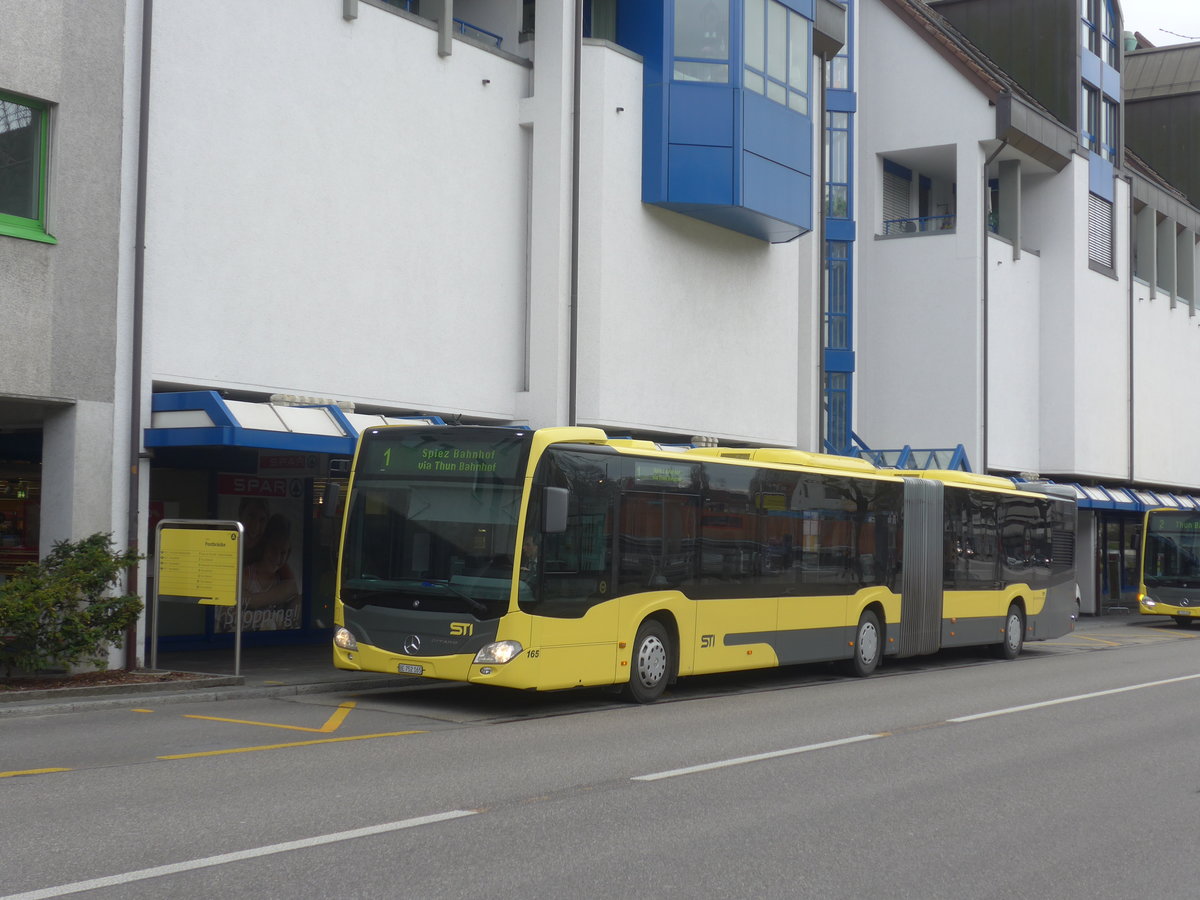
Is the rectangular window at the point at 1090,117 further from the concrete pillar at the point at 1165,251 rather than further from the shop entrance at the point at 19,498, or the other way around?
the shop entrance at the point at 19,498

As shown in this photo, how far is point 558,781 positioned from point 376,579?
490cm

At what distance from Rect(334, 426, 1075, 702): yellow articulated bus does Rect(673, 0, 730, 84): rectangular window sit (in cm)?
746

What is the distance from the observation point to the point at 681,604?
15.4 metres

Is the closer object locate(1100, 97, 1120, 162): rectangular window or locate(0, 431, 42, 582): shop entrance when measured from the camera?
locate(0, 431, 42, 582): shop entrance

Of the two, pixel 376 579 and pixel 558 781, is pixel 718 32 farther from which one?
pixel 558 781

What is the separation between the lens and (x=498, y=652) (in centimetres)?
1320

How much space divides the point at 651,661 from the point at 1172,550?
22.9 m

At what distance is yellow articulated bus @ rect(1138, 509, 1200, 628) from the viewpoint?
3347cm

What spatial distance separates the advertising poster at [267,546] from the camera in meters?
19.7

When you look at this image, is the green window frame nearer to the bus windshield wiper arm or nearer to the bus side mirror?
the bus windshield wiper arm

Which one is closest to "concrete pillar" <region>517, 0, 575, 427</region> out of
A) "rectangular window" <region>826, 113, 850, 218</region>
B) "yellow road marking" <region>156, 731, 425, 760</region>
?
"yellow road marking" <region>156, 731, 425, 760</region>

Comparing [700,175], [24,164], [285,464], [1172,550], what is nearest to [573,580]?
[285,464]

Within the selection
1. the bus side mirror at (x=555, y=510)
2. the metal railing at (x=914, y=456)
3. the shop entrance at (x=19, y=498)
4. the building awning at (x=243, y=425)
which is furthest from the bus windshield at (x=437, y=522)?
the metal railing at (x=914, y=456)

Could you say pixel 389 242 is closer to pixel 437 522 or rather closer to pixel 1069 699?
pixel 437 522
